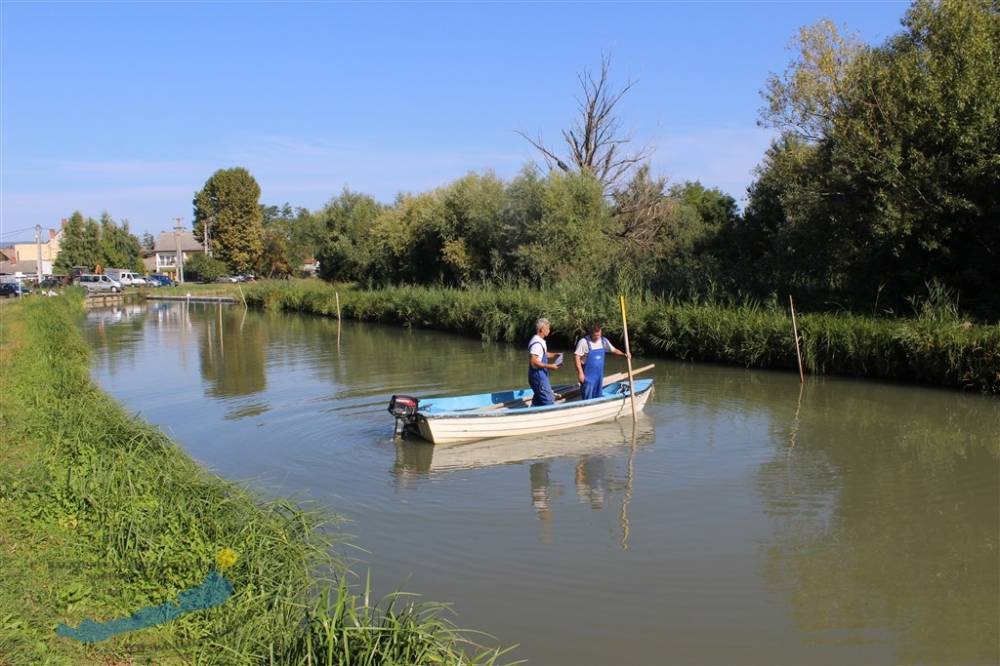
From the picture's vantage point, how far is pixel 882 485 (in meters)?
10.3

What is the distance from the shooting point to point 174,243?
4311 inches

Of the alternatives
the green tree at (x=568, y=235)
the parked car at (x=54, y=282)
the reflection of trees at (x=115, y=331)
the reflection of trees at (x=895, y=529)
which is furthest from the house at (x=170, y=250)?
the reflection of trees at (x=895, y=529)

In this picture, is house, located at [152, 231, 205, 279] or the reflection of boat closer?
the reflection of boat

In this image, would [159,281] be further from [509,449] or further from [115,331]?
[509,449]

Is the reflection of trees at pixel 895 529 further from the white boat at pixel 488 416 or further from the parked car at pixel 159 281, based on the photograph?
the parked car at pixel 159 281

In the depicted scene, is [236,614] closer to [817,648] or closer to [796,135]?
[817,648]

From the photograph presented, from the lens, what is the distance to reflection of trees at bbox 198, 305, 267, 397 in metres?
19.7

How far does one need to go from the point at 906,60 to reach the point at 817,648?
57.2 ft

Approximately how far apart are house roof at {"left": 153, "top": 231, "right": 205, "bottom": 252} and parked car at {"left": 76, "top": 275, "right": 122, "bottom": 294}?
39.9 metres

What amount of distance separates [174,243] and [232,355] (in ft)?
296

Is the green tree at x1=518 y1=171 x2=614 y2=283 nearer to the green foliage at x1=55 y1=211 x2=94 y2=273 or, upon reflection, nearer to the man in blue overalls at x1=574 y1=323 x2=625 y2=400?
the man in blue overalls at x1=574 y1=323 x2=625 y2=400

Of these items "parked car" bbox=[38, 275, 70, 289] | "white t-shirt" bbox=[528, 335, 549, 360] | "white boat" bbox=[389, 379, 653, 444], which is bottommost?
"white boat" bbox=[389, 379, 653, 444]

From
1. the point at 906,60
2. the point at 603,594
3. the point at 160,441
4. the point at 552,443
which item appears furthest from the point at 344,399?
Result: the point at 906,60

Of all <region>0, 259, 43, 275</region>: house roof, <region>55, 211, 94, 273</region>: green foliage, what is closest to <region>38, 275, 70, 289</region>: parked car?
<region>55, 211, 94, 273</region>: green foliage
